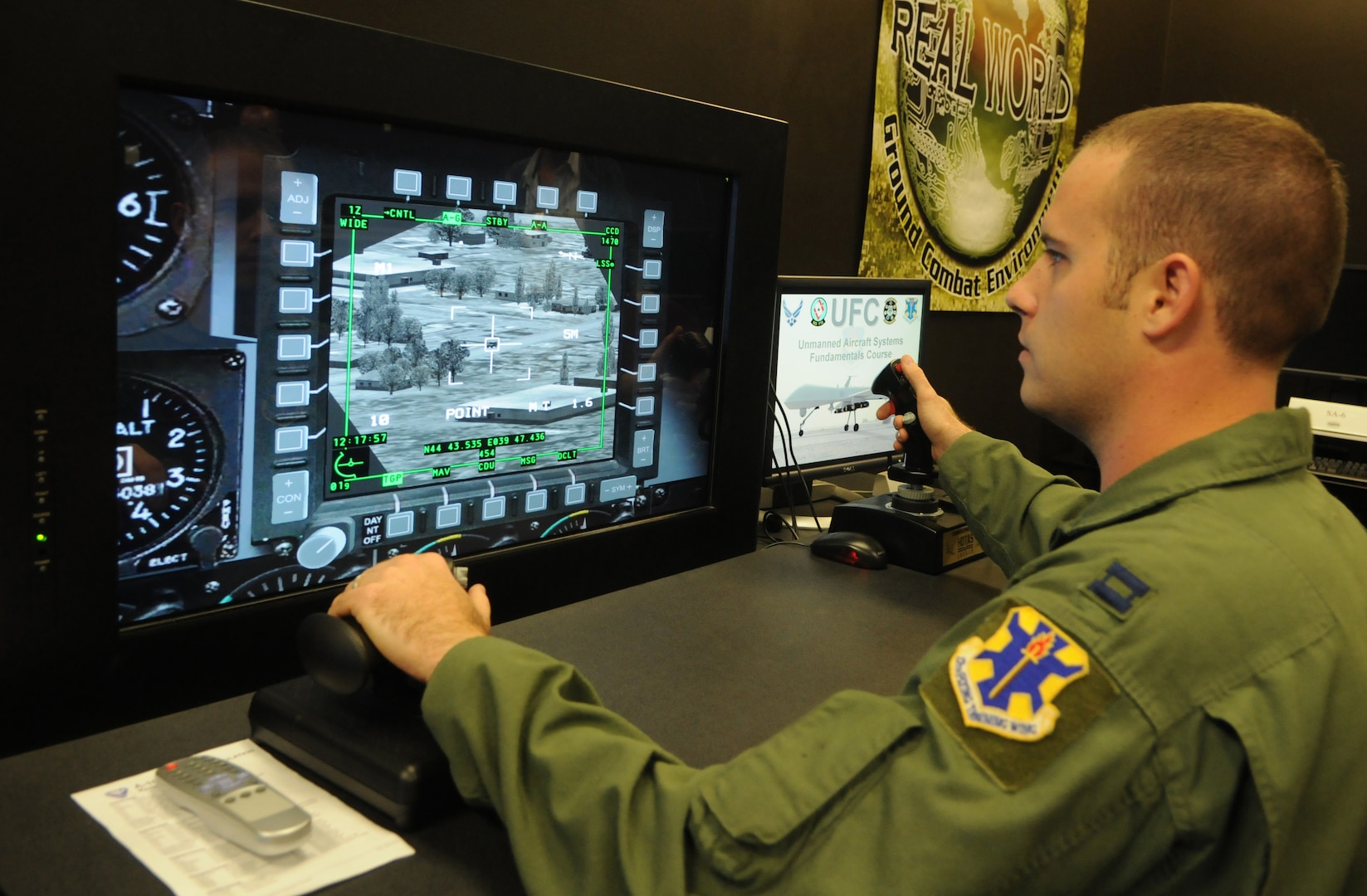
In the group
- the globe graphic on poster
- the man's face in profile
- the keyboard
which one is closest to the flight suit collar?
the man's face in profile

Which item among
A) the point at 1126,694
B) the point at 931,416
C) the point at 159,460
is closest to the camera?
the point at 1126,694

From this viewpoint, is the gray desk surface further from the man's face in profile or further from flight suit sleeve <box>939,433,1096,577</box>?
the man's face in profile

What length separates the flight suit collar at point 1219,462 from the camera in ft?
2.47

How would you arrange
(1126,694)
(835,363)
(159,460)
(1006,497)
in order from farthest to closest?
(835,363) → (1006,497) → (159,460) → (1126,694)

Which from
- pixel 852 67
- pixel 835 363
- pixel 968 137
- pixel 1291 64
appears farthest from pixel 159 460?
pixel 1291 64

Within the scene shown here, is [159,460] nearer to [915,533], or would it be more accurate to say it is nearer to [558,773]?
[558,773]

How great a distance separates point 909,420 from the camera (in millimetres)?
1506

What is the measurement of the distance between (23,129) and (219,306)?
0.19m

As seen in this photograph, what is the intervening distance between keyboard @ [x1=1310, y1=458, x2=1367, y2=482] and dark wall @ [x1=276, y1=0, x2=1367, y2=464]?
0.62 meters

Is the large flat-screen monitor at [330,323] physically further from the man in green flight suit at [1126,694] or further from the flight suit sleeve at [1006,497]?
the flight suit sleeve at [1006,497]

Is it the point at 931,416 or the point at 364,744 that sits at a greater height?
the point at 931,416

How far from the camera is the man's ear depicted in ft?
2.64

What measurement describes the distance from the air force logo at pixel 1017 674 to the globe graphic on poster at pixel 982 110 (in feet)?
5.74

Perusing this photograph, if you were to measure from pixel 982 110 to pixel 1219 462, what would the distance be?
6.04ft
